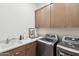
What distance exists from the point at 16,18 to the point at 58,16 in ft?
2.01

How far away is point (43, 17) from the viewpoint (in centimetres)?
204

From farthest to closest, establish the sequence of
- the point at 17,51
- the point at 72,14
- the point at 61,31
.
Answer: the point at 61,31, the point at 72,14, the point at 17,51

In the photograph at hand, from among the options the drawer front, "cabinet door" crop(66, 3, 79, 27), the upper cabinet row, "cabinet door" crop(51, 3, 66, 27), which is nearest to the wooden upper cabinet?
the upper cabinet row

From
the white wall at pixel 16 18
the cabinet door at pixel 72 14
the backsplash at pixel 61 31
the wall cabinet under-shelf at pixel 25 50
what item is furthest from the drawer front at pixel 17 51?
the cabinet door at pixel 72 14

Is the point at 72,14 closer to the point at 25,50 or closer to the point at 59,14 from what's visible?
the point at 59,14

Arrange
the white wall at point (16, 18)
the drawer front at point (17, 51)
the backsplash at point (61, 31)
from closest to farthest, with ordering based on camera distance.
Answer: the drawer front at point (17, 51) < the white wall at point (16, 18) < the backsplash at point (61, 31)

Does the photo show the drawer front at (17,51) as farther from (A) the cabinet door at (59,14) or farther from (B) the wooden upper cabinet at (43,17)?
(A) the cabinet door at (59,14)

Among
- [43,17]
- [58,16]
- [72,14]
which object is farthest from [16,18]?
[72,14]

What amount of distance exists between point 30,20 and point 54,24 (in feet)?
1.21

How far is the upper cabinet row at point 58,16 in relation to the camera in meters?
1.85

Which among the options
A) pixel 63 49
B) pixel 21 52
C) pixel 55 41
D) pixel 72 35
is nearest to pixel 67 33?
pixel 72 35

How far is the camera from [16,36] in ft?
6.40

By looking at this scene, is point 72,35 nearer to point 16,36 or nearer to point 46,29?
point 46,29

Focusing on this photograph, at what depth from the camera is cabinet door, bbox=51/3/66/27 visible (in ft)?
6.30
